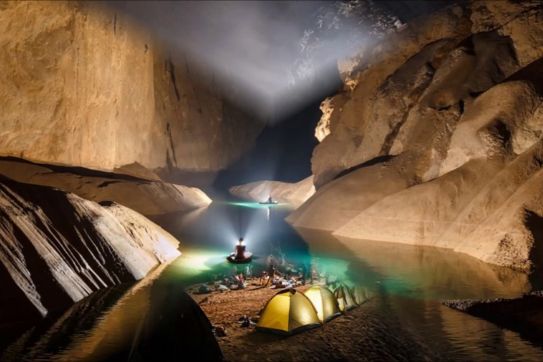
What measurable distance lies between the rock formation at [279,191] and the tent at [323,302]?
146 ft

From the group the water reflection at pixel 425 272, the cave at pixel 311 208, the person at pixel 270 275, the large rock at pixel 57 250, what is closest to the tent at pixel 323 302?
the cave at pixel 311 208

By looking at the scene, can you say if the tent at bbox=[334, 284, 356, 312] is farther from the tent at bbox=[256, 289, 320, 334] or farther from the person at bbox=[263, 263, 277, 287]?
the person at bbox=[263, 263, 277, 287]

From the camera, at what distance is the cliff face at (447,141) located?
22969 mm

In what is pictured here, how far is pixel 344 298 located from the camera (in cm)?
1420

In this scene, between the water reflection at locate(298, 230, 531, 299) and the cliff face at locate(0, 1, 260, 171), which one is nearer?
the water reflection at locate(298, 230, 531, 299)

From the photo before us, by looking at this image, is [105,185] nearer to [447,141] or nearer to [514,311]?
[447,141]

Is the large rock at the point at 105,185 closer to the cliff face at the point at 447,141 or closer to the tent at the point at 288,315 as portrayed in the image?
the cliff face at the point at 447,141

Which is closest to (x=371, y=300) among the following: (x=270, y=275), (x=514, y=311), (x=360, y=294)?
(x=360, y=294)

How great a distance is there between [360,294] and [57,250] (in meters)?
10.2

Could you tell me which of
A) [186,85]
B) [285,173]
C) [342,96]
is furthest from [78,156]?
[285,173]

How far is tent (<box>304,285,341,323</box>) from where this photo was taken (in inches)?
492

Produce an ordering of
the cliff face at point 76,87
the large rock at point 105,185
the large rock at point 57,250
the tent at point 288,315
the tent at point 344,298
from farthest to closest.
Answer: the large rock at point 105,185
the cliff face at point 76,87
the tent at point 344,298
the large rock at point 57,250
the tent at point 288,315

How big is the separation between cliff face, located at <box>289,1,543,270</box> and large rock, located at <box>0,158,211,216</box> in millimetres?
14478

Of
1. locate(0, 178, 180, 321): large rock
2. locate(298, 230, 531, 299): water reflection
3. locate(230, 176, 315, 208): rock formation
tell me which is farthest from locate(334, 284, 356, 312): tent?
locate(230, 176, 315, 208): rock formation
